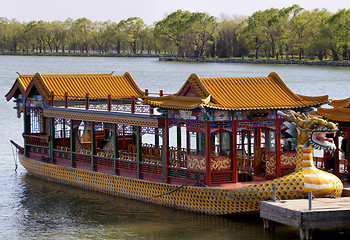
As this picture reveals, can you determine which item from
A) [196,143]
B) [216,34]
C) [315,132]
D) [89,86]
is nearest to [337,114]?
[315,132]

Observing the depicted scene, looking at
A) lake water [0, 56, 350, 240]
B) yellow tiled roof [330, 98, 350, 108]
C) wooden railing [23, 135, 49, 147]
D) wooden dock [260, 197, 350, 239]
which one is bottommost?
lake water [0, 56, 350, 240]

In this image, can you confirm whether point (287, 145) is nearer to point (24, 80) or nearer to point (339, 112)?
point (339, 112)

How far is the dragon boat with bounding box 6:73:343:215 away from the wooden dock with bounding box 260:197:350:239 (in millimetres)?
762

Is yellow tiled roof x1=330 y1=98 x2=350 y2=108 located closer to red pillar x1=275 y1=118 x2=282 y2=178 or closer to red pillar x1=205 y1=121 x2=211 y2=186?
red pillar x1=275 y1=118 x2=282 y2=178

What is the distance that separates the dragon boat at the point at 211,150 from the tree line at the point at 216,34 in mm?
93918

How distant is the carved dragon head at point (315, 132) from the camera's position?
1889 centimetres

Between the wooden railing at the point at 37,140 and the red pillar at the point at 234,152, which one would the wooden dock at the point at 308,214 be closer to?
the red pillar at the point at 234,152

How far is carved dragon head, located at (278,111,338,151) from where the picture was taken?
18.9m

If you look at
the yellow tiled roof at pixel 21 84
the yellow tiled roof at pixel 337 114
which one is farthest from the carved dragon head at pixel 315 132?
the yellow tiled roof at pixel 21 84

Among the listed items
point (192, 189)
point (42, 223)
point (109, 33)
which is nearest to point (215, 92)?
point (192, 189)

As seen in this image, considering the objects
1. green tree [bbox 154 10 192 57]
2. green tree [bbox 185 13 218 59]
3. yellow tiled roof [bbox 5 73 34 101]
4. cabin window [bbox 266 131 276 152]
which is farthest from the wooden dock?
green tree [bbox 154 10 192 57]

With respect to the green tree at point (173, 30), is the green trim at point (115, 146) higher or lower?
lower

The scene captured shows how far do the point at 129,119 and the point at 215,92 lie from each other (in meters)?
2.99

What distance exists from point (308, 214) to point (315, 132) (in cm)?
252
